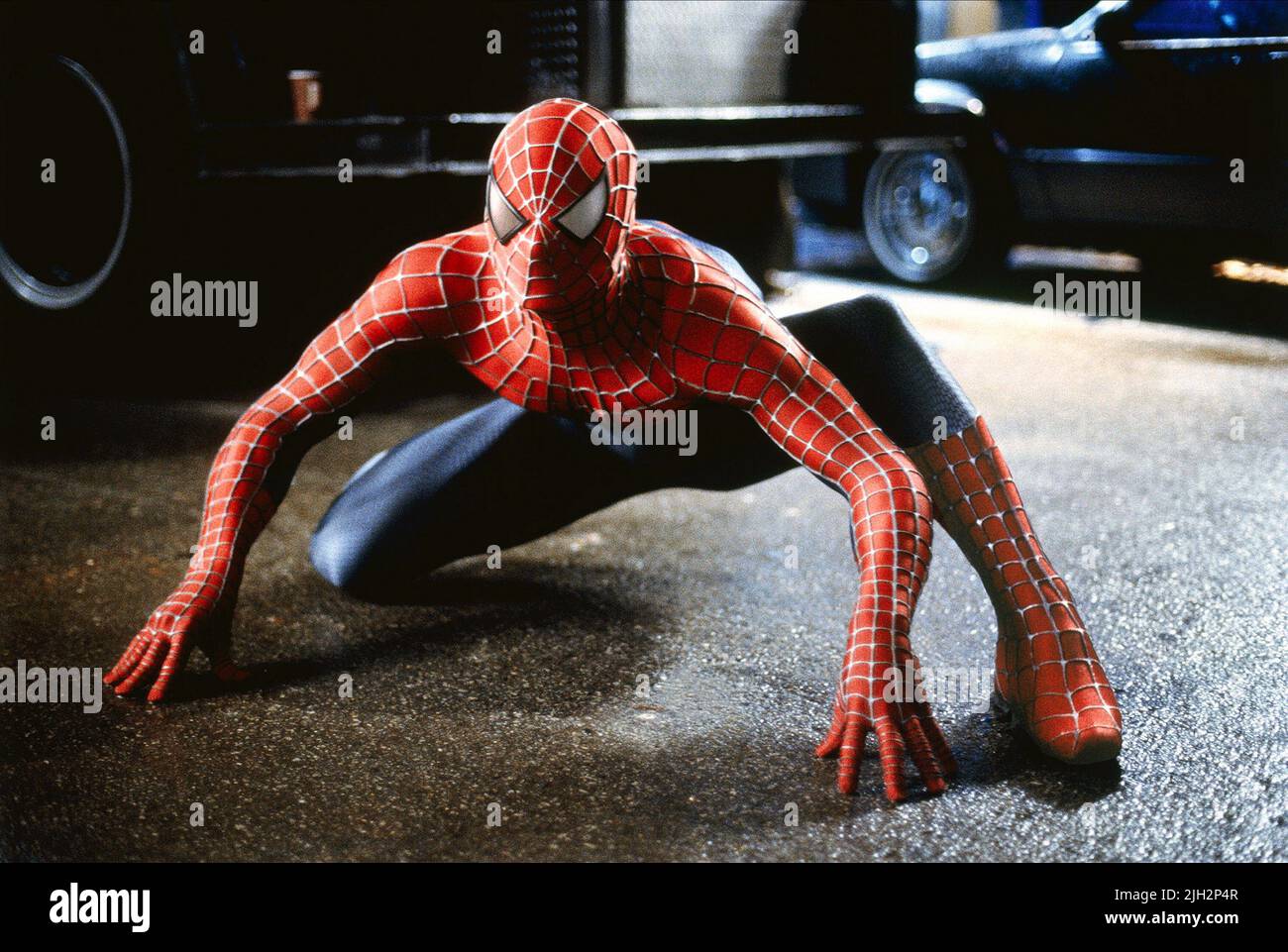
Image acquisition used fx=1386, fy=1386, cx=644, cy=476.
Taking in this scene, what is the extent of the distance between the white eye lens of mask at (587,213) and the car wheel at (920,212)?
481cm

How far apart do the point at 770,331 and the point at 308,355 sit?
831 millimetres

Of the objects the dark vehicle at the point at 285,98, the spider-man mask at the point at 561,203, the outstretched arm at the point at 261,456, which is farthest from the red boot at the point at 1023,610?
the dark vehicle at the point at 285,98

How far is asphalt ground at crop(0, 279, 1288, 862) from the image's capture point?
6.67ft

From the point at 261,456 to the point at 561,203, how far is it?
2.66 feet

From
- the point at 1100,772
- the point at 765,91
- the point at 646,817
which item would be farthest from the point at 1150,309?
the point at 646,817

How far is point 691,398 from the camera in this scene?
88.6 inches

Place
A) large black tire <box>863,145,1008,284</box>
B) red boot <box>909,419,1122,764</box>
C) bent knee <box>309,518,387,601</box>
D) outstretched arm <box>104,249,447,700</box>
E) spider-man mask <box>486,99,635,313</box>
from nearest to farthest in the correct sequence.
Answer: spider-man mask <box>486,99,635,313</box>, red boot <box>909,419,1122,764</box>, outstretched arm <box>104,249,447,700</box>, bent knee <box>309,518,387,601</box>, large black tire <box>863,145,1008,284</box>

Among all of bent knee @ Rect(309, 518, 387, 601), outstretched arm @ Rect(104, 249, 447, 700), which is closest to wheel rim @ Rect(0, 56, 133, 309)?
bent knee @ Rect(309, 518, 387, 601)

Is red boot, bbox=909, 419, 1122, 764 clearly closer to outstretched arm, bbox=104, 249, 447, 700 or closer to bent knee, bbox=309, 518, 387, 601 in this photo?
outstretched arm, bbox=104, 249, 447, 700

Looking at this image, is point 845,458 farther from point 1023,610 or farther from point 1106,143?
point 1106,143

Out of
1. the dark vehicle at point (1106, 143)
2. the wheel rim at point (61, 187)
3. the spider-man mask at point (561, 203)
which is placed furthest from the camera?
the dark vehicle at point (1106, 143)

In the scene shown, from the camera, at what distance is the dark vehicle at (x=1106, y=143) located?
224 inches

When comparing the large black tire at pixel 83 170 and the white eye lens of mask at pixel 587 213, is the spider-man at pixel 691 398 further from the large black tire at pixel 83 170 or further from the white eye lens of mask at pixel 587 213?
the large black tire at pixel 83 170

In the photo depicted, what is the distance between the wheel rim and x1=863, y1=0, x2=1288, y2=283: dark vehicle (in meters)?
3.01
